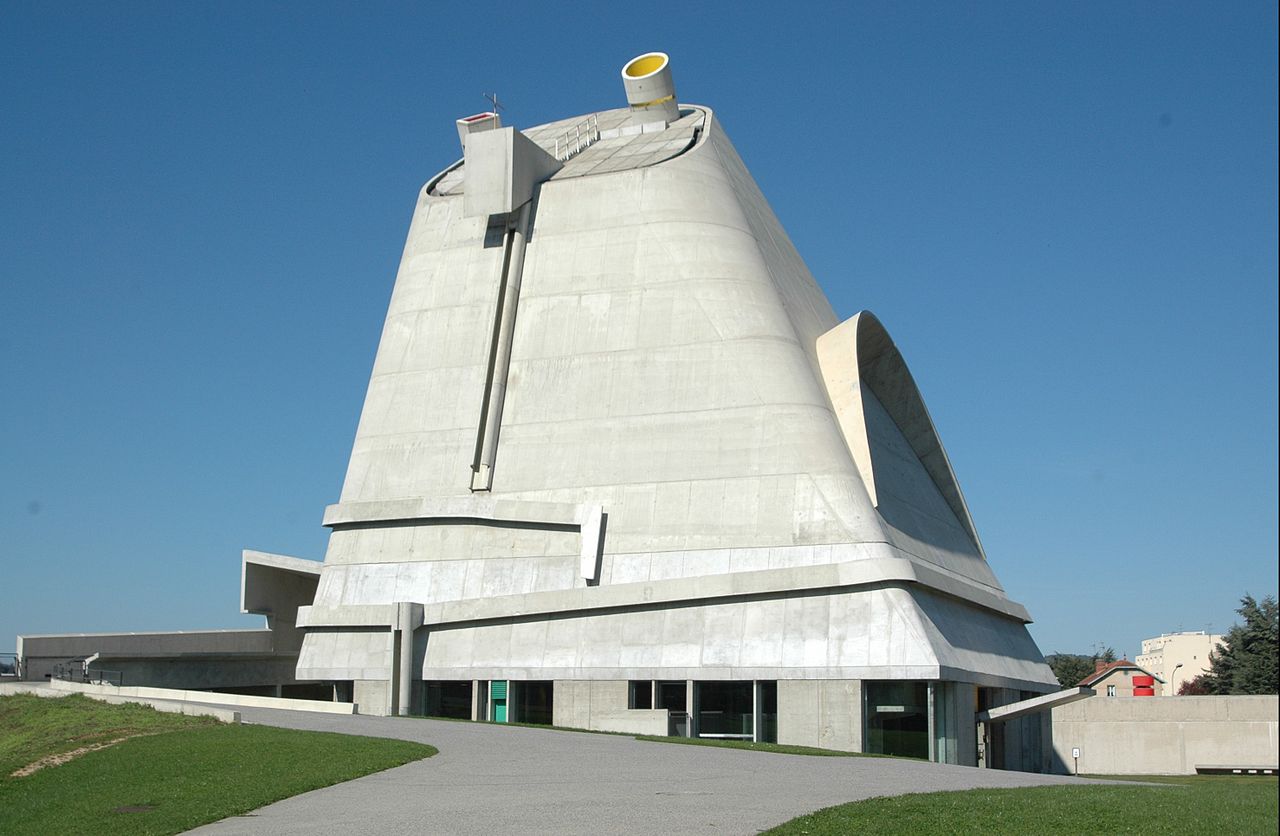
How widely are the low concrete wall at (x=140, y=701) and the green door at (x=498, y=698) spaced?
6814mm

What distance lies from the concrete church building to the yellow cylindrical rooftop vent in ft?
9.13

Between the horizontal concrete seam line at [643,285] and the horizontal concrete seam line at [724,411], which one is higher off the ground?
the horizontal concrete seam line at [643,285]

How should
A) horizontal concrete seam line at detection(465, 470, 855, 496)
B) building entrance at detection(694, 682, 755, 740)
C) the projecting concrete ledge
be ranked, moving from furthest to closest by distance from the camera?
horizontal concrete seam line at detection(465, 470, 855, 496) < building entrance at detection(694, 682, 755, 740) < the projecting concrete ledge

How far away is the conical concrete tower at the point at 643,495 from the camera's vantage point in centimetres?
2973

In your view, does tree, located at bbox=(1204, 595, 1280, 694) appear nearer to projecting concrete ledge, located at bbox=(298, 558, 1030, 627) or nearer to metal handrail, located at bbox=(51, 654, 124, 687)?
projecting concrete ledge, located at bbox=(298, 558, 1030, 627)

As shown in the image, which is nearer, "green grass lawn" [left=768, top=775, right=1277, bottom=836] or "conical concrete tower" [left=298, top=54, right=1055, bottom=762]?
"green grass lawn" [left=768, top=775, right=1277, bottom=836]

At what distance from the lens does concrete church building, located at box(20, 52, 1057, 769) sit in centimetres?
2972

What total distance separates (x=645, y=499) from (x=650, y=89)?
16508 millimetres

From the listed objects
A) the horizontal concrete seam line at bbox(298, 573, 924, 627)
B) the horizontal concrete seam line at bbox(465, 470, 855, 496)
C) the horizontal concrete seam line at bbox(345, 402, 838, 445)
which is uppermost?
the horizontal concrete seam line at bbox(345, 402, 838, 445)

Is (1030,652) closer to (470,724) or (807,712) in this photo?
(807,712)

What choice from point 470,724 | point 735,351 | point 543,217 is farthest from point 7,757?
point 543,217

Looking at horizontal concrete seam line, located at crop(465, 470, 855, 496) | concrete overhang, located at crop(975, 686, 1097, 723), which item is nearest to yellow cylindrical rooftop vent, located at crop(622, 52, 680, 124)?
horizontal concrete seam line, located at crop(465, 470, 855, 496)

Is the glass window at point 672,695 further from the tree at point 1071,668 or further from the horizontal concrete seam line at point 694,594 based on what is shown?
the tree at point 1071,668

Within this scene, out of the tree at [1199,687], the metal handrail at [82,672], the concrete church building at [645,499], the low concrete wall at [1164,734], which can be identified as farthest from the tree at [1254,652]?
the metal handrail at [82,672]
